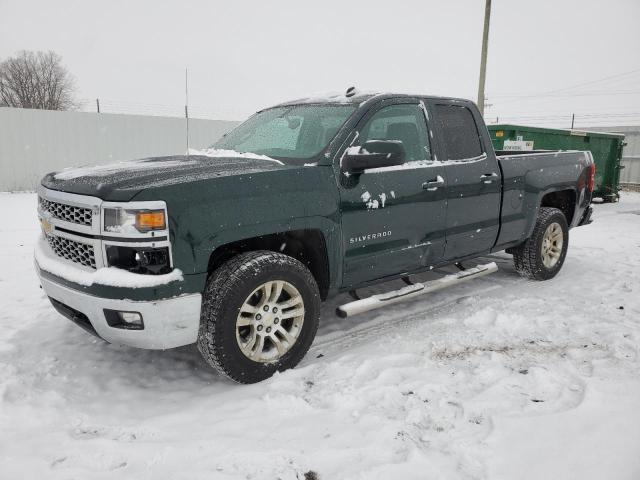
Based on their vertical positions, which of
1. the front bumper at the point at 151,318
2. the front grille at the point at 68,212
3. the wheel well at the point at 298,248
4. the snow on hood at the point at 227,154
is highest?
the snow on hood at the point at 227,154

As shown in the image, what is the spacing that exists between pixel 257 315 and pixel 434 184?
5.88 ft

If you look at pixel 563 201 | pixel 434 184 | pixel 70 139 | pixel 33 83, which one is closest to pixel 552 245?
pixel 563 201

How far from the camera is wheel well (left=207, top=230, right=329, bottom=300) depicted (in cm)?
310

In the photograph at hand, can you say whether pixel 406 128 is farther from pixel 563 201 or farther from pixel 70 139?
pixel 70 139

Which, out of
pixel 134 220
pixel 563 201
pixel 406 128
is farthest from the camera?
pixel 563 201

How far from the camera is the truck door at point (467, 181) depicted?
4.09 m

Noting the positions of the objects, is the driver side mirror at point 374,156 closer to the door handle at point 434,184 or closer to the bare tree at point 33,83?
the door handle at point 434,184

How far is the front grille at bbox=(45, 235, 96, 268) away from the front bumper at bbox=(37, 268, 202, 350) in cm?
18

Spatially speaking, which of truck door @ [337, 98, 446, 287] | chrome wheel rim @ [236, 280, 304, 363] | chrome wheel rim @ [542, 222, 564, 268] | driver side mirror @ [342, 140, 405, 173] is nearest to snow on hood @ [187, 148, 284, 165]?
driver side mirror @ [342, 140, 405, 173]

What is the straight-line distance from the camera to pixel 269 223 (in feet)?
9.71

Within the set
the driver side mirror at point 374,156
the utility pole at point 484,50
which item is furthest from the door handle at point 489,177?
the utility pole at point 484,50

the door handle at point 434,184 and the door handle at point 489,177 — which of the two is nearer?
the door handle at point 434,184

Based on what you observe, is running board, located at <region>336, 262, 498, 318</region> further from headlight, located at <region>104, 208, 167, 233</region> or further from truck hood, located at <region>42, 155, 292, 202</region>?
headlight, located at <region>104, 208, 167, 233</region>

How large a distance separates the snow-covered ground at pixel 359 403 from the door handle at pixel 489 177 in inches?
45.0
